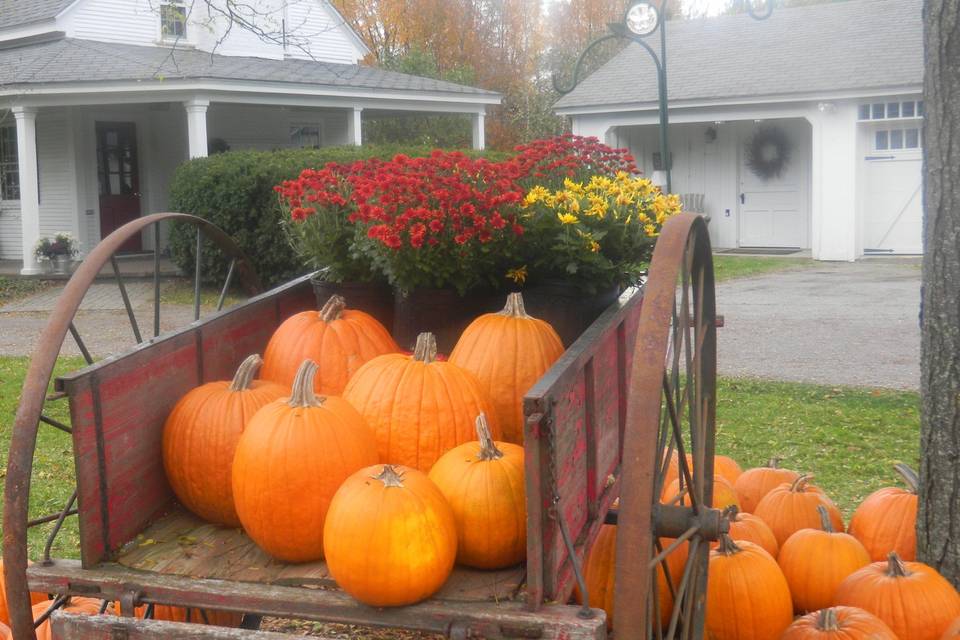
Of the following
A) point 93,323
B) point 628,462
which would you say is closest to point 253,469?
point 628,462

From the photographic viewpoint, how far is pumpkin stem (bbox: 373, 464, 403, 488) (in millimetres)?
2178

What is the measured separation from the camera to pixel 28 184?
54.2ft

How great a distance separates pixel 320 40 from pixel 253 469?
21899 mm

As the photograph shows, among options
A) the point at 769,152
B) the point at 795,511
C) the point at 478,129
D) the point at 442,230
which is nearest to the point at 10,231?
the point at 478,129

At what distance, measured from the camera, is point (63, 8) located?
762 inches

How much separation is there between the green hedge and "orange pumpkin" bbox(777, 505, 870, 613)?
1006 centimetres

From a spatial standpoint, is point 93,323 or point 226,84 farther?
Result: point 226,84

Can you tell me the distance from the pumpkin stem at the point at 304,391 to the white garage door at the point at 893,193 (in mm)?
17523

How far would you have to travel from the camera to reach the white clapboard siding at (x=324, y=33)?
75.5ft

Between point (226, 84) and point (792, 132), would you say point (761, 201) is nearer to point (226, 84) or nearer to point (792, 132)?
point (792, 132)

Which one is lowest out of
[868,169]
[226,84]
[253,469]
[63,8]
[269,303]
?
[253,469]

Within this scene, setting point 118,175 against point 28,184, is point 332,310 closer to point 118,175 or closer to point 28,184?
point 28,184

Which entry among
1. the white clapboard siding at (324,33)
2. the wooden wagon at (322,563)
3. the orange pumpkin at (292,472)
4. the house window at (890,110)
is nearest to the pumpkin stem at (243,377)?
the wooden wagon at (322,563)

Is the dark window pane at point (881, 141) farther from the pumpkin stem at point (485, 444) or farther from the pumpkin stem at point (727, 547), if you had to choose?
the pumpkin stem at point (485, 444)
